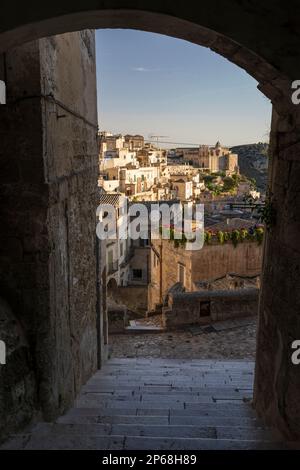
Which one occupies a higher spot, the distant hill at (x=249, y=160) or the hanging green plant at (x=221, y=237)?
the distant hill at (x=249, y=160)

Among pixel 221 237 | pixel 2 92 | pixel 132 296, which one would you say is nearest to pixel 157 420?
pixel 2 92

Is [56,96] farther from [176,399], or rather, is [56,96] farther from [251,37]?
[176,399]

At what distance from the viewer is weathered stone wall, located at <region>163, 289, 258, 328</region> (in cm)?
1131

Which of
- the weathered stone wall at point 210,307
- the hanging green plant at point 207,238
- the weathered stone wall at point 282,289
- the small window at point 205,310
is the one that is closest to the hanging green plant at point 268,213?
the weathered stone wall at point 282,289

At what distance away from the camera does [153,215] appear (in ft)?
110

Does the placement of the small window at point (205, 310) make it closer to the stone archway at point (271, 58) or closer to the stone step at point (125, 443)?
the stone archway at point (271, 58)

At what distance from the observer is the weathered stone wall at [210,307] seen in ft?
37.1

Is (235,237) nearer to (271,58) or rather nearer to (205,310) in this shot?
(205,310)

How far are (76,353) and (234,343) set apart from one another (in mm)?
5753

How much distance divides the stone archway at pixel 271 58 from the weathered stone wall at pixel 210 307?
7.25m

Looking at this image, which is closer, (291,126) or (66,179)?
(291,126)

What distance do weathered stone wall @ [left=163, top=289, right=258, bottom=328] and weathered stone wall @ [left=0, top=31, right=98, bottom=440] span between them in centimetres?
654
